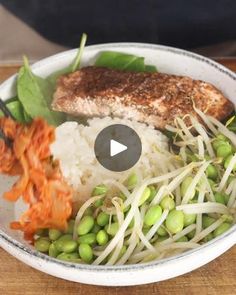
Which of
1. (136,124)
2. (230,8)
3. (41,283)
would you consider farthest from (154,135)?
(230,8)

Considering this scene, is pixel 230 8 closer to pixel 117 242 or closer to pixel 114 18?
pixel 114 18

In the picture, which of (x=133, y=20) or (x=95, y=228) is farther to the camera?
(x=133, y=20)

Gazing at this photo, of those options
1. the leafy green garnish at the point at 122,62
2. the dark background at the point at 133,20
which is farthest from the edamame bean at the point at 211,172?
the dark background at the point at 133,20

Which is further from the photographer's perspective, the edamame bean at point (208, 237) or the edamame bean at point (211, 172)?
the edamame bean at point (211, 172)

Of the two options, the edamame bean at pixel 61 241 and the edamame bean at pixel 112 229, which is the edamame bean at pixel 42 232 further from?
the edamame bean at pixel 112 229

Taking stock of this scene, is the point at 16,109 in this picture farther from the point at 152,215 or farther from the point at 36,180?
the point at 152,215

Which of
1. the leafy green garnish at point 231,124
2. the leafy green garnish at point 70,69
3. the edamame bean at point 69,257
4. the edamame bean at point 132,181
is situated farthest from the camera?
the leafy green garnish at point 70,69
